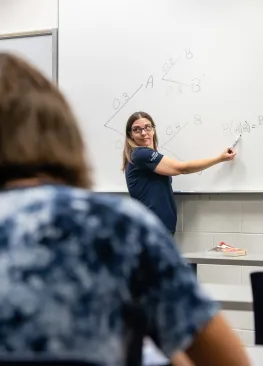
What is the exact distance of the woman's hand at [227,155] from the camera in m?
3.09

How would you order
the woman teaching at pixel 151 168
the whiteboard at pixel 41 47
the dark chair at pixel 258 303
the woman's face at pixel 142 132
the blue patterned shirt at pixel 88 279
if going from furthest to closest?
1. the whiteboard at pixel 41 47
2. the woman's face at pixel 142 132
3. the woman teaching at pixel 151 168
4. the dark chair at pixel 258 303
5. the blue patterned shirt at pixel 88 279

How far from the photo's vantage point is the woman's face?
10.2 ft

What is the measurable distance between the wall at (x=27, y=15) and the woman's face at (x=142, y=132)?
42.1 inches

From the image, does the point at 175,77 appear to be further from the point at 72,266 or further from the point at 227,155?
the point at 72,266

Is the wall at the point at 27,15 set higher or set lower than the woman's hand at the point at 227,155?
higher

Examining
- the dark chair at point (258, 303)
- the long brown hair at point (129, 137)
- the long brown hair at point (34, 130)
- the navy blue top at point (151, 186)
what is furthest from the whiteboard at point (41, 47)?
the long brown hair at point (34, 130)

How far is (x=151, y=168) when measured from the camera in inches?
118

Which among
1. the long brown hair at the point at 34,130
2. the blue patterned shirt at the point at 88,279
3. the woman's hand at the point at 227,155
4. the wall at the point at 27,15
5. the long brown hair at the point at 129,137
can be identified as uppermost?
the wall at the point at 27,15

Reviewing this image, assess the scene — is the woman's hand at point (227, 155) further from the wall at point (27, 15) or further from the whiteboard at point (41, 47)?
the wall at point (27, 15)

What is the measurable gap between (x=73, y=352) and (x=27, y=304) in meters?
0.08

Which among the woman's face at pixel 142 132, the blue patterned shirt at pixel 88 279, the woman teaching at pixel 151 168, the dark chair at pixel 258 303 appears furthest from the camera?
the woman's face at pixel 142 132

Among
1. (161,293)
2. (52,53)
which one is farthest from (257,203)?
(161,293)

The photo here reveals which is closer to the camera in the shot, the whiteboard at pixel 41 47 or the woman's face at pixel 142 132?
the woman's face at pixel 142 132

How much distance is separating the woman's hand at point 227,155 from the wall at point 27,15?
1.49m
